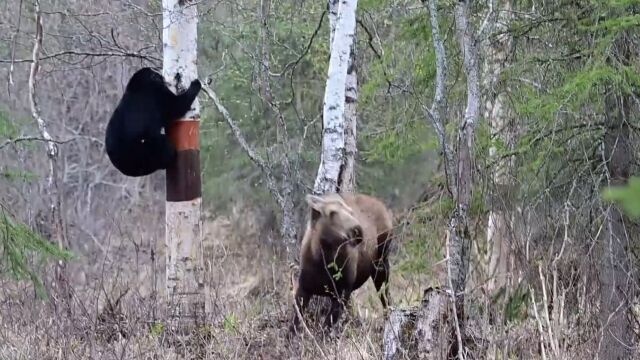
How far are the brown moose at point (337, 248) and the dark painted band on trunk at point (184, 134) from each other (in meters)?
1.35

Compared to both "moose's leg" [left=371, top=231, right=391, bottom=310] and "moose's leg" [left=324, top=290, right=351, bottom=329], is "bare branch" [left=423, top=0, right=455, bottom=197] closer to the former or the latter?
"moose's leg" [left=324, top=290, right=351, bottom=329]

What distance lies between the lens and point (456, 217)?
290 inches

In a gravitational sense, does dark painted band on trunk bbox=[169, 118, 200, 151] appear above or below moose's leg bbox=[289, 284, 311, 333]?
above

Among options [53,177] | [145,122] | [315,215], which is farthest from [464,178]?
[53,177]

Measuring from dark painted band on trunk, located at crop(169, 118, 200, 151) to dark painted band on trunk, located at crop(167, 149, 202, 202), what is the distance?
0.07m

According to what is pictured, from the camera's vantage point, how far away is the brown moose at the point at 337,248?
953 centimetres

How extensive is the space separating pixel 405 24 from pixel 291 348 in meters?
3.07

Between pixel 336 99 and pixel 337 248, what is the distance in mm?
1473

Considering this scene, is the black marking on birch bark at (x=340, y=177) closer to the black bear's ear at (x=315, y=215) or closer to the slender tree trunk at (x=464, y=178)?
the black bear's ear at (x=315, y=215)

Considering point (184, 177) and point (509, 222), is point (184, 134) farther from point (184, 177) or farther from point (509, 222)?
point (509, 222)

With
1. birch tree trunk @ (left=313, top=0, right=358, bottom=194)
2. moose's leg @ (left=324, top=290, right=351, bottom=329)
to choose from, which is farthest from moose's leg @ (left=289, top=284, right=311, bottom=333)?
birch tree trunk @ (left=313, top=0, right=358, bottom=194)

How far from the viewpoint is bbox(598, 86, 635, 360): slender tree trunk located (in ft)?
24.3

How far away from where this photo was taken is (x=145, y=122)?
1008cm

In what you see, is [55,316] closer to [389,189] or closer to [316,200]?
[316,200]
